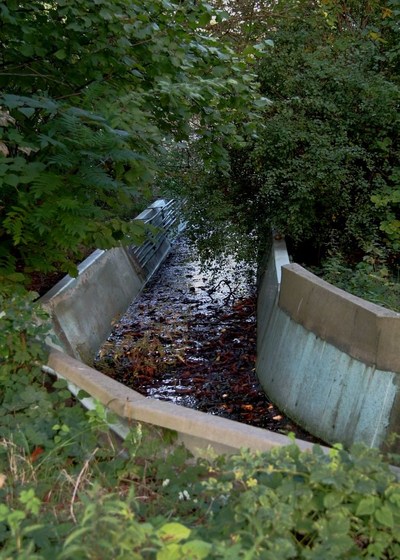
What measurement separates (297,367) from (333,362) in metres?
0.71

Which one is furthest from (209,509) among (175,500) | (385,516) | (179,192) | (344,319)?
(179,192)

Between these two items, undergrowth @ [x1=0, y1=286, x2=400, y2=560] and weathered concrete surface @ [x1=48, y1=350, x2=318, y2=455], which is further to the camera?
weathered concrete surface @ [x1=48, y1=350, x2=318, y2=455]

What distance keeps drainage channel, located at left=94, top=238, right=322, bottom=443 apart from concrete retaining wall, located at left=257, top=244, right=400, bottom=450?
0.33 m

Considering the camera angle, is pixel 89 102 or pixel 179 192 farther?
pixel 179 192

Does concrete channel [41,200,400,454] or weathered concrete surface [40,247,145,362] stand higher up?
concrete channel [41,200,400,454]

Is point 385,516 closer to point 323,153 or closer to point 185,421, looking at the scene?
point 185,421

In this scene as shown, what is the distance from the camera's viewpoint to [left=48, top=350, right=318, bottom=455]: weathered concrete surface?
387cm

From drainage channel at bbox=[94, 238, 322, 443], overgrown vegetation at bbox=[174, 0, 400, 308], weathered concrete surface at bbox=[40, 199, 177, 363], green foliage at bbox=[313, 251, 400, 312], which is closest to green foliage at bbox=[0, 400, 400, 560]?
weathered concrete surface at bbox=[40, 199, 177, 363]

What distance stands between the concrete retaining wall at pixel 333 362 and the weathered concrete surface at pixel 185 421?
2.16 m

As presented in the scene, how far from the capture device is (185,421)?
13.5 feet

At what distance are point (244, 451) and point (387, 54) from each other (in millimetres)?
8345

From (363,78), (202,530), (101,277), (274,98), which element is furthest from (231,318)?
(202,530)

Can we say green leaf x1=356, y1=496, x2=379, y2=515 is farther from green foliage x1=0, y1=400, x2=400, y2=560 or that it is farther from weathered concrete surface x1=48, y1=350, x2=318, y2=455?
weathered concrete surface x1=48, y1=350, x2=318, y2=455

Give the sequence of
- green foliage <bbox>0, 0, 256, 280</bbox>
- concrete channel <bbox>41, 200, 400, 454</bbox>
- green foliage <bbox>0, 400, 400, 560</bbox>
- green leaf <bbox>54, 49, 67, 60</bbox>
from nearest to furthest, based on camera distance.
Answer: green foliage <bbox>0, 400, 400, 560</bbox>, concrete channel <bbox>41, 200, 400, 454</bbox>, green foliage <bbox>0, 0, 256, 280</bbox>, green leaf <bbox>54, 49, 67, 60</bbox>
